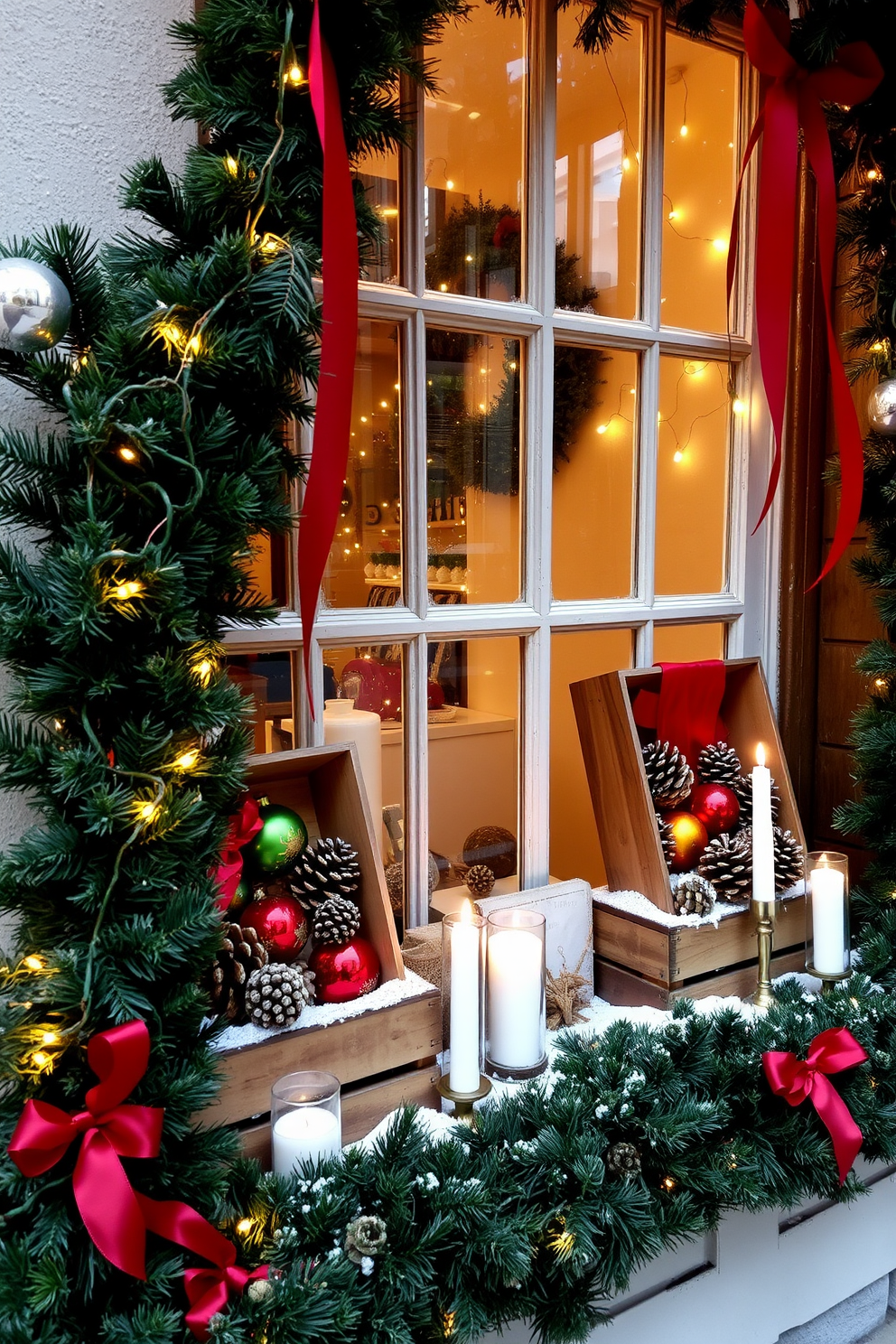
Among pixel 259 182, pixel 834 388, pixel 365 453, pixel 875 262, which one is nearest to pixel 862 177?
pixel 875 262

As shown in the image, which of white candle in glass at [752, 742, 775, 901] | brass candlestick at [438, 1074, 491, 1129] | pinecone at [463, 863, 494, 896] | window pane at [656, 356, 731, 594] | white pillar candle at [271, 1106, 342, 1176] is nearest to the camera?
white pillar candle at [271, 1106, 342, 1176]

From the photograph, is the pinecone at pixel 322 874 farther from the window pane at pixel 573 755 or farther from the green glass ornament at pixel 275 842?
the window pane at pixel 573 755

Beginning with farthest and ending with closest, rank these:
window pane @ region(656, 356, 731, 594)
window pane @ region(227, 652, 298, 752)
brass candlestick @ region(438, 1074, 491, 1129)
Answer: window pane @ region(656, 356, 731, 594) → window pane @ region(227, 652, 298, 752) → brass candlestick @ region(438, 1074, 491, 1129)

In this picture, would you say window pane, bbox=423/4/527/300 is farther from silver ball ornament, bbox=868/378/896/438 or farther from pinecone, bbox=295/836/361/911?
pinecone, bbox=295/836/361/911

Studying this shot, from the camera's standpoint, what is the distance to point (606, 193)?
1315 millimetres

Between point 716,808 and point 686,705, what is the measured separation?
0.15 m

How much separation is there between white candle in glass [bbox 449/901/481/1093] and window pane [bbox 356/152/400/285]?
2.50 ft

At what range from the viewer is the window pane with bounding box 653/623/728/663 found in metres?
1.46

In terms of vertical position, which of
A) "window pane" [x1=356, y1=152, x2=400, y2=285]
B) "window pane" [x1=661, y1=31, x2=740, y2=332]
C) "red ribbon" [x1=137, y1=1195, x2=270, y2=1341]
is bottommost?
"red ribbon" [x1=137, y1=1195, x2=270, y2=1341]

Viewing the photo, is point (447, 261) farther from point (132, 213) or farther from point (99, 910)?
point (99, 910)

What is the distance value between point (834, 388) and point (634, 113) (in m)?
0.54

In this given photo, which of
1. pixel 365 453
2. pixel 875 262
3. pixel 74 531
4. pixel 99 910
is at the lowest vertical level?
pixel 99 910

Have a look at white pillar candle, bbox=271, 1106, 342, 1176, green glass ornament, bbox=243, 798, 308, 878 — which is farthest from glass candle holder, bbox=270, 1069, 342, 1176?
green glass ornament, bbox=243, 798, 308, 878

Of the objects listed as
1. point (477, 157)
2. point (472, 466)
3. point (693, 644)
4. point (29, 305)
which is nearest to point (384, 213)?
point (477, 157)
